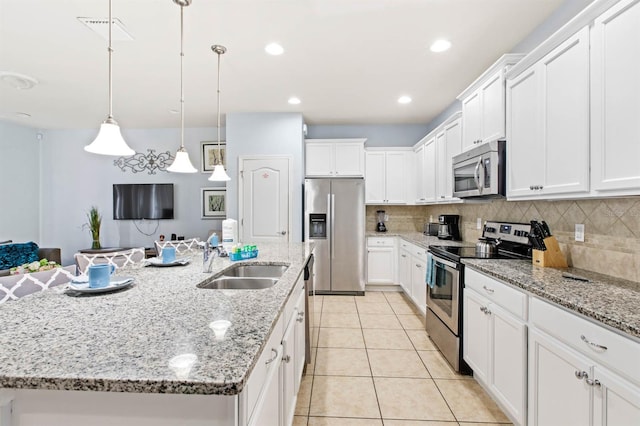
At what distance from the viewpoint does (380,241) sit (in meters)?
4.63

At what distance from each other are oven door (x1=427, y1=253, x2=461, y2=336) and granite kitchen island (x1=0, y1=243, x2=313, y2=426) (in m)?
1.76

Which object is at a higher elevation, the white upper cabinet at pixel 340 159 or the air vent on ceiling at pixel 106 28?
the air vent on ceiling at pixel 106 28

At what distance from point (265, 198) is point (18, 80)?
3014 millimetres

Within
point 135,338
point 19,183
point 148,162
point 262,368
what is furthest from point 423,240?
point 19,183

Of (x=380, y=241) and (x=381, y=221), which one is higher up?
(x=381, y=221)

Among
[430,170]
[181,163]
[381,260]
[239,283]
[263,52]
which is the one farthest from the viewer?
[381,260]

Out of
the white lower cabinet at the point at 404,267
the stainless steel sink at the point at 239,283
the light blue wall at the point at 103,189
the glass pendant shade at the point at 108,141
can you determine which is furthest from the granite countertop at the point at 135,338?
the light blue wall at the point at 103,189

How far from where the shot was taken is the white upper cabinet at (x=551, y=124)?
1.60 metres

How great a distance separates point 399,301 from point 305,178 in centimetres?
226

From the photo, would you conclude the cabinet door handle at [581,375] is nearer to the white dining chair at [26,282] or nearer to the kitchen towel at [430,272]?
the kitchen towel at [430,272]

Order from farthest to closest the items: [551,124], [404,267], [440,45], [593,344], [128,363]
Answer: [404,267] → [440,45] → [551,124] → [593,344] → [128,363]

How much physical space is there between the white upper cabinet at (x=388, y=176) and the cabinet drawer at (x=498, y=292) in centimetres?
270

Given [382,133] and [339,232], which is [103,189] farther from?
[382,133]

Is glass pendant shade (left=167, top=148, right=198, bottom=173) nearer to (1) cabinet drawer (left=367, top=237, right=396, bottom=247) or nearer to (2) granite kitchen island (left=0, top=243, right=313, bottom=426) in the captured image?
(2) granite kitchen island (left=0, top=243, right=313, bottom=426)
